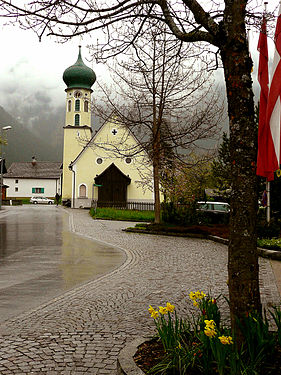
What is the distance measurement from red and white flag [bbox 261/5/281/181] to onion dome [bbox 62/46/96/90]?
198ft

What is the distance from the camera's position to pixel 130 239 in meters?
18.9

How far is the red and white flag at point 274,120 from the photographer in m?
4.50

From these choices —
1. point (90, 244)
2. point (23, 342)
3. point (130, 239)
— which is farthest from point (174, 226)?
point (23, 342)

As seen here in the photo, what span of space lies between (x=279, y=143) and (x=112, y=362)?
107 inches

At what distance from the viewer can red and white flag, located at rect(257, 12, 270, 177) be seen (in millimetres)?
4488

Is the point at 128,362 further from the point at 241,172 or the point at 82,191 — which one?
the point at 82,191

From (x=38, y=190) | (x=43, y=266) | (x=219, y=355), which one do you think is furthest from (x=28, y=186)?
(x=219, y=355)

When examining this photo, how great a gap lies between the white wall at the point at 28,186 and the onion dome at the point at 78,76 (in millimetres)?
41552

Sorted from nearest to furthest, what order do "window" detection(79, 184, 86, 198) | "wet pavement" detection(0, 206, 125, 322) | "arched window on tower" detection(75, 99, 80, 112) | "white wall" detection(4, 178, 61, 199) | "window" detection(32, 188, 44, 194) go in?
"wet pavement" detection(0, 206, 125, 322) → "window" detection(79, 184, 86, 198) → "arched window on tower" detection(75, 99, 80, 112) → "white wall" detection(4, 178, 61, 199) → "window" detection(32, 188, 44, 194)

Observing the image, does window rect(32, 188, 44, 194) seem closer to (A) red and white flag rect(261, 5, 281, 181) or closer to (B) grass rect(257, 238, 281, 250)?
(B) grass rect(257, 238, 281, 250)

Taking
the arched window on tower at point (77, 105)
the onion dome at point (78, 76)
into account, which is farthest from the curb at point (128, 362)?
the arched window on tower at point (77, 105)

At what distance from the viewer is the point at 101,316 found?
20.7 feet

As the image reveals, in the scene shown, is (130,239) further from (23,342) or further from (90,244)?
(23,342)

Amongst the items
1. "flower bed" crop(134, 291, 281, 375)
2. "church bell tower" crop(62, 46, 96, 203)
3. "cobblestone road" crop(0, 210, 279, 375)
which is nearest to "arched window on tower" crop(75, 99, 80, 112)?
"church bell tower" crop(62, 46, 96, 203)
